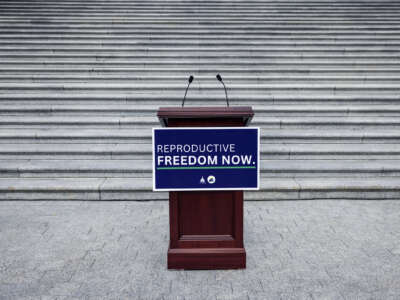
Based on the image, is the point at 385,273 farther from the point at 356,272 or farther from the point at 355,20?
the point at 355,20

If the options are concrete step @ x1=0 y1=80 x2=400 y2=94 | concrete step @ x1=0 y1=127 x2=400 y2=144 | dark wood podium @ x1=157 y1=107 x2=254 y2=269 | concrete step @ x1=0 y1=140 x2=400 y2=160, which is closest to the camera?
dark wood podium @ x1=157 y1=107 x2=254 y2=269

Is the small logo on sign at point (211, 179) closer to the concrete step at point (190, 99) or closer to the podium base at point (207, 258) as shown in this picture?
the podium base at point (207, 258)

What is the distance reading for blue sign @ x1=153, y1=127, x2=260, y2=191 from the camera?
2.95 meters

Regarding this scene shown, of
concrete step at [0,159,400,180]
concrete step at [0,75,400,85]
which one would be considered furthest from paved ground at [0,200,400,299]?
concrete step at [0,75,400,85]

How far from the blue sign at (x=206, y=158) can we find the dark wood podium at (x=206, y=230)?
0.46ft

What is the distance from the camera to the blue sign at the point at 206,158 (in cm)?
295

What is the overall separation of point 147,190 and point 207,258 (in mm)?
1995

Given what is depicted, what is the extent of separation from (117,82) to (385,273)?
6301 mm

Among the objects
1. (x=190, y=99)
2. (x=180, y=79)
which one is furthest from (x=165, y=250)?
(x=180, y=79)

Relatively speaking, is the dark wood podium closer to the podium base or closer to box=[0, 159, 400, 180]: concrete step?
the podium base

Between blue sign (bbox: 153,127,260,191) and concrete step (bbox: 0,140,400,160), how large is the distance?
2906mm

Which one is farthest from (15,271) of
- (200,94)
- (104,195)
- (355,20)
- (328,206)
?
(355,20)

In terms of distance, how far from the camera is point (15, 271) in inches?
125

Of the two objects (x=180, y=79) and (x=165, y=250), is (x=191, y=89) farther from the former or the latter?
(x=165, y=250)
